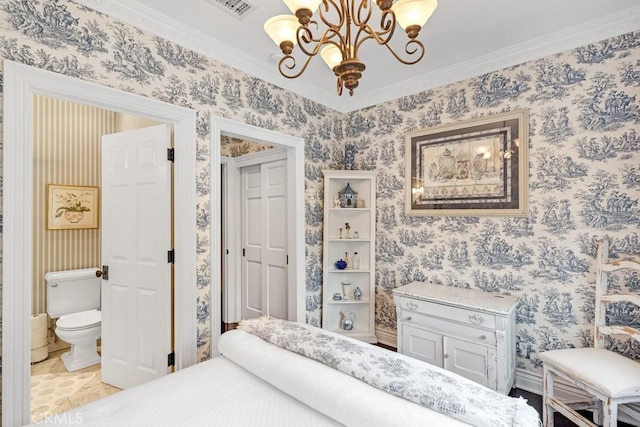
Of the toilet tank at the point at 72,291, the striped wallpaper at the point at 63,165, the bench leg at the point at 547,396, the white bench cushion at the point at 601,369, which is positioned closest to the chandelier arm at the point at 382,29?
the white bench cushion at the point at 601,369

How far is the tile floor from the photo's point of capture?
7.71 feet

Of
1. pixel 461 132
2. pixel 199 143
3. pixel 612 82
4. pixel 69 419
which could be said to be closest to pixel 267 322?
pixel 69 419

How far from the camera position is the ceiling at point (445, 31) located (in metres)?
1.97

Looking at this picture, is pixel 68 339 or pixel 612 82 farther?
pixel 68 339

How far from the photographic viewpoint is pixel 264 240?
12.2 feet

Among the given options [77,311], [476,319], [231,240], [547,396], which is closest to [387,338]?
[476,319]

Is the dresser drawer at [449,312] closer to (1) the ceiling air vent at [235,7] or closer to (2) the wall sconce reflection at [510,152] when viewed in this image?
(2) the wall sconce reflection at [510,152]

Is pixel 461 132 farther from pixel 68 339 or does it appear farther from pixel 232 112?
pixel 68 339

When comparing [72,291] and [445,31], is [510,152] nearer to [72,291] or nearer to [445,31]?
[445,31]

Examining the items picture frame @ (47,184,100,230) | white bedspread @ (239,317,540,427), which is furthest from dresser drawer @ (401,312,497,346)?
picture frame @ (47,184,100,230)

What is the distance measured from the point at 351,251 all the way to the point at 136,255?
6.70 ft

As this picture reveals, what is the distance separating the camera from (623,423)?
6.69 ft

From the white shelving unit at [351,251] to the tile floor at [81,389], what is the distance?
1956mm

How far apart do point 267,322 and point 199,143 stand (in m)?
1.39
